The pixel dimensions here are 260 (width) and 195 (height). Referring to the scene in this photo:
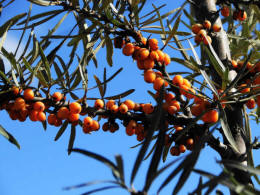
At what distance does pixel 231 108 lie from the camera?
1.00 m

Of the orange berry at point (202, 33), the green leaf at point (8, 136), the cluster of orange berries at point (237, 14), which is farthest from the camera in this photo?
the cluster of orange berries at point (237, 14)

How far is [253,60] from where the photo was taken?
1.25 m

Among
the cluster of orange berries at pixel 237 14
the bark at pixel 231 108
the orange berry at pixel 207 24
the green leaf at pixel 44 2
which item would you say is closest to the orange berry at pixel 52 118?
the green leaf at pixel 44 2

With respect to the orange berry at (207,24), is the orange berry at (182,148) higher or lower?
lower

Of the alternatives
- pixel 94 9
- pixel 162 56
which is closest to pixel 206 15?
pixel 162 56

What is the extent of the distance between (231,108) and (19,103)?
0.73m

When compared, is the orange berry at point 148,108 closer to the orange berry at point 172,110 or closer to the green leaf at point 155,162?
the orange berry at point 172,110

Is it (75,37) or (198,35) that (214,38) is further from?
(75,37)

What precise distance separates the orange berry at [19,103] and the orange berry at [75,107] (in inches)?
6.2

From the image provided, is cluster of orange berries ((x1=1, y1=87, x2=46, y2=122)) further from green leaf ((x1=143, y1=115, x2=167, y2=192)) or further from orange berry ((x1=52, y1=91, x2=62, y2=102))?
green leaf ((x1=143, y1=115, x2=167, y2=192))

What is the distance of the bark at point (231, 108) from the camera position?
0.98m

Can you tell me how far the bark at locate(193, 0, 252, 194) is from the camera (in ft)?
3.23

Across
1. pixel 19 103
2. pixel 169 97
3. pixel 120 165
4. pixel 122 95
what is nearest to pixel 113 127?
pixel 122 95

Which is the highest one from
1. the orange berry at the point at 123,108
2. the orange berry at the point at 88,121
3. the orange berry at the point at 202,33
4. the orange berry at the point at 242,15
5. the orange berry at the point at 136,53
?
the orange berry at the point at 242,15
